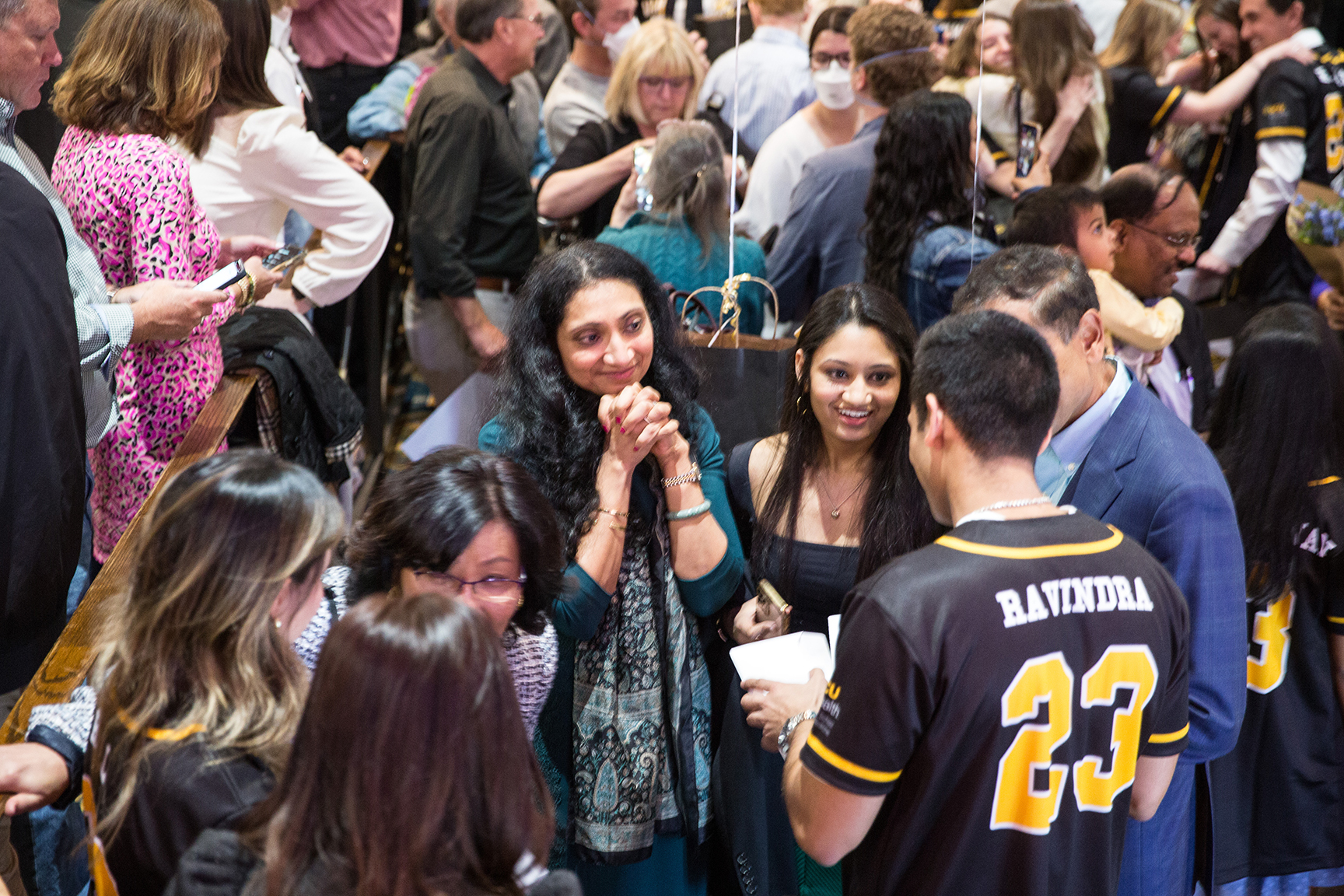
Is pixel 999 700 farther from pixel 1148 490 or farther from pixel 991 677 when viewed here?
pixel 1148 490

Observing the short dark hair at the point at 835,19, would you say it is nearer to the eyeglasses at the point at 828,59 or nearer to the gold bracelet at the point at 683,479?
the eyeglasses at the point at 828,59

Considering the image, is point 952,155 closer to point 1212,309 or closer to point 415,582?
point 1212,309

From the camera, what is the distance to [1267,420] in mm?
2939

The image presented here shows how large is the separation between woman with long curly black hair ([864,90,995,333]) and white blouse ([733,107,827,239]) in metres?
0.97

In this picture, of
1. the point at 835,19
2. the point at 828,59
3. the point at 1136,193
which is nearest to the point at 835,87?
the point at 828,59

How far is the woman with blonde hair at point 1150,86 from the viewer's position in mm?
5504

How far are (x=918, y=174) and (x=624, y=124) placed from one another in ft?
4.64

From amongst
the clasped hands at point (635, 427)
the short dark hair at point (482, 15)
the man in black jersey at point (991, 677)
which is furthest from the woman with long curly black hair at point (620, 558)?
the short dark hair at point (482, 15)

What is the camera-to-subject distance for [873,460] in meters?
2.73

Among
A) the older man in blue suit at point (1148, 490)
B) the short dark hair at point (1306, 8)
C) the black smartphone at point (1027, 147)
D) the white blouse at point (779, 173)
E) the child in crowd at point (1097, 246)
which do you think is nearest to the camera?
the older man in blue suit at point (1148, 490)

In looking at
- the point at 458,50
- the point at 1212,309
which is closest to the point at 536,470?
the point at 458,50

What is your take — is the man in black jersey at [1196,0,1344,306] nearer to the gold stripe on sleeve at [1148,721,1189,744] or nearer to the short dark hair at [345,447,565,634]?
the gold stripe on sleeve at [1148,721,1189,744]

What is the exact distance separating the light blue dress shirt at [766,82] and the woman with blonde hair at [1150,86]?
1.40 meters

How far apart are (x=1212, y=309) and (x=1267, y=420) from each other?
2.64 m
